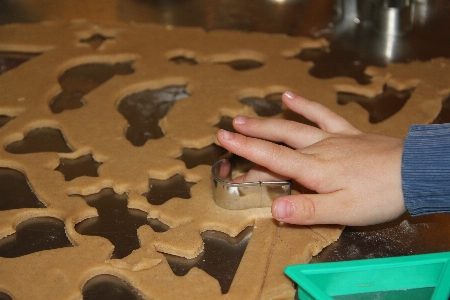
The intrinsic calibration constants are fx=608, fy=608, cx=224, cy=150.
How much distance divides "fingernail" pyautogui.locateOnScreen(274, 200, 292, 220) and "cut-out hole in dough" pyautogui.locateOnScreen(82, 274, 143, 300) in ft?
0.80

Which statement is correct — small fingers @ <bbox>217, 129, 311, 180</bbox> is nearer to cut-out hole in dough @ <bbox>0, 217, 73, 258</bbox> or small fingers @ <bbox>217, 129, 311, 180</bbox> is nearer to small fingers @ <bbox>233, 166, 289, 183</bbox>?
small fingers @ <bbox>233, 166, 289, 183</bbox>

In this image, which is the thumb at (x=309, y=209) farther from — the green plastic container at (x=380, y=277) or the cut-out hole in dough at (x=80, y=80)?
the cut-out hole in dough at (x=80, y=80)

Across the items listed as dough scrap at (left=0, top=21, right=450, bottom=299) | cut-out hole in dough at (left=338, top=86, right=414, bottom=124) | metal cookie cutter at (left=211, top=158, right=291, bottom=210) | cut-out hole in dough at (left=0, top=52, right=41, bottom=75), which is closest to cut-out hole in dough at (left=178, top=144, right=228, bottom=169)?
dough scrap at (left=0, top=21, right=450, bottom=299)

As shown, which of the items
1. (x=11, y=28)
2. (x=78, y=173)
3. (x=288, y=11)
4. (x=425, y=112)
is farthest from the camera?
(x=288, y=11)

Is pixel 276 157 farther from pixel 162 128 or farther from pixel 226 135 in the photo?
pixel 162 128

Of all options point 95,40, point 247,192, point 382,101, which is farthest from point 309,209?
point 95,40

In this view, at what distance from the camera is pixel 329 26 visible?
173 cm

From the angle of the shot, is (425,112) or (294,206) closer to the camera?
(294,206)

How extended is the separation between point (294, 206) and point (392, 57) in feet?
2.54

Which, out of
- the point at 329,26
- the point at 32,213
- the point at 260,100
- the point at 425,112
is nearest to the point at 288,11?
the point at 329,26

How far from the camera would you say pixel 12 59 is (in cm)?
158

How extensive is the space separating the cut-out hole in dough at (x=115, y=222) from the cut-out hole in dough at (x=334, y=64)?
25.6 inches

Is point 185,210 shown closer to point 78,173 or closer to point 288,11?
point 78,173

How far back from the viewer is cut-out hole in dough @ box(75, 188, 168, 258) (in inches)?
39.1
